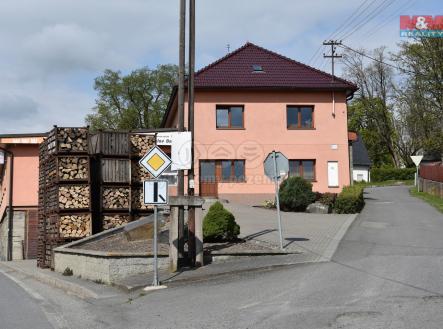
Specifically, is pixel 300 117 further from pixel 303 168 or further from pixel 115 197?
pixel 115 197

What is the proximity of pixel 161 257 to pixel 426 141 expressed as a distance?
162ft

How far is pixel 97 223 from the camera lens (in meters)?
18.8

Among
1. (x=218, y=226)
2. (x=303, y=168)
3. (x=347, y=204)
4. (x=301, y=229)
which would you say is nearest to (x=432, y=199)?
(x=303, y=168)

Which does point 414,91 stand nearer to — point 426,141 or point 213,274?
point 426,141

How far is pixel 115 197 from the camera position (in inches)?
759

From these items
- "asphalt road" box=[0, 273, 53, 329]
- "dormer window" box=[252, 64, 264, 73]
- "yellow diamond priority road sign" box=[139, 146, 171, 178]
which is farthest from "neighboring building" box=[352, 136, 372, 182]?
"asphalt road" box=[0, 273, 53, 329]

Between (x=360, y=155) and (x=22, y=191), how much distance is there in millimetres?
51724

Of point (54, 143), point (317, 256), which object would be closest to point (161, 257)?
point (317, 256)

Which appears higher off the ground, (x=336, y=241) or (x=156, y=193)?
(x=156, y=193)

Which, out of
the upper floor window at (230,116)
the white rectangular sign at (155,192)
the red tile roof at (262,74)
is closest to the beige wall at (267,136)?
the upper floor window at (230,116)

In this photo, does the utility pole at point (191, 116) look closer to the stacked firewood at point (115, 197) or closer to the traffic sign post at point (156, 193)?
the traffic sign post at point (156, 193)

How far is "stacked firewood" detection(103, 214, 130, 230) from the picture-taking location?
62.3 feet

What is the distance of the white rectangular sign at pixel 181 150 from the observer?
13.2 meters

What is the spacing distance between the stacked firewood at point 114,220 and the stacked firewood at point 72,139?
2.38m
